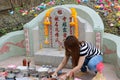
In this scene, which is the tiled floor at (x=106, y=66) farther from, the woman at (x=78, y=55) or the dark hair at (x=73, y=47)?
the dark hair at (x=73, y=47)

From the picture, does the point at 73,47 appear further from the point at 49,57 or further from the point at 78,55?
the point at 49,57

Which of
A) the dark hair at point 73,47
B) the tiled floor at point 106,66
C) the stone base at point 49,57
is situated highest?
the dark hair at point 73,47

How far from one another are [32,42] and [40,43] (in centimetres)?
21

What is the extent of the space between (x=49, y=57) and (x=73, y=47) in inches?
67.5

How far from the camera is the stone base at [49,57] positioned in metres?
5.80

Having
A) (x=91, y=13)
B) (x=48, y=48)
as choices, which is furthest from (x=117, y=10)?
(x=48, y=48)

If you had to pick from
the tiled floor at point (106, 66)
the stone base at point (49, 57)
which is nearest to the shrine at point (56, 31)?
the stone base at point (49, 57)

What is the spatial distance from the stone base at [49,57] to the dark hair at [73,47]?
136cm

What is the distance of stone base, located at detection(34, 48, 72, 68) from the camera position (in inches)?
228

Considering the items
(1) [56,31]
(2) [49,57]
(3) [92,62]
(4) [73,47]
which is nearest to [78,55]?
(4) [73,47]

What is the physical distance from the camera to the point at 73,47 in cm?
423

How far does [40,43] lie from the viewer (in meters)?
6.35

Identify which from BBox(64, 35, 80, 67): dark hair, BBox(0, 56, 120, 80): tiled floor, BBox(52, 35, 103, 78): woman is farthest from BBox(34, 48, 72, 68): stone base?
BBox(64, 35, 80, 67): dark hair

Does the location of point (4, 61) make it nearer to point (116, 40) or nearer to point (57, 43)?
point (57, 43)
